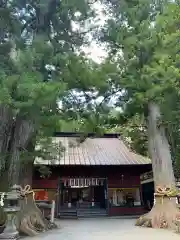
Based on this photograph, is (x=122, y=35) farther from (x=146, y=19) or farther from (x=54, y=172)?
Answer: (x=54, y=172)

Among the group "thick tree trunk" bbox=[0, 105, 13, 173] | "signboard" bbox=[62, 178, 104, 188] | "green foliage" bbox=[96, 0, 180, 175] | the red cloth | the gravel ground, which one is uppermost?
"green foliage" bbox=[96, 0, 180, 175]

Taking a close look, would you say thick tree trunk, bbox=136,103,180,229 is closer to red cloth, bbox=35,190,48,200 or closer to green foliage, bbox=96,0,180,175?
green foliage, bbox=96,0,180,175

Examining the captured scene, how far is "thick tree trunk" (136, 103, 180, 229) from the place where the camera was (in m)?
9.05

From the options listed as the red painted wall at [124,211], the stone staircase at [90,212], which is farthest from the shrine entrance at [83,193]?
the red painted wall at [124,211]

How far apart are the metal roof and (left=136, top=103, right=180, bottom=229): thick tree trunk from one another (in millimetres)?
4672

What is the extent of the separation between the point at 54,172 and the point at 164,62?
9.54m

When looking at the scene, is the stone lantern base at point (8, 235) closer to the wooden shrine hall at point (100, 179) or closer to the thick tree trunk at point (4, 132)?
the thick tree trunk at point (4, 132)

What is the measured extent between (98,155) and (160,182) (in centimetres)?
681

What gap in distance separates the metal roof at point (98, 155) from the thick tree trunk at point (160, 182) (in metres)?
4.67

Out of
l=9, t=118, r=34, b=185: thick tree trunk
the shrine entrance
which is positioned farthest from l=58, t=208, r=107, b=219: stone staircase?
l=9, t=118, r=34, b=185: thick tree trunk

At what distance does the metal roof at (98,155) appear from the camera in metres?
15.0

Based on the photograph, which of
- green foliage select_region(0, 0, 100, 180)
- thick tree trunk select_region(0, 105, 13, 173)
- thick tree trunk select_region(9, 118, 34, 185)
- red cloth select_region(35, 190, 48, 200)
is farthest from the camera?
red cloth select_region(35, 190, 48, 200)

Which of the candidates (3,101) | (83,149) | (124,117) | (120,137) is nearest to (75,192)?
(83,149)

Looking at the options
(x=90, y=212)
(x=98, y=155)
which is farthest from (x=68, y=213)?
(x=98, y=155)
